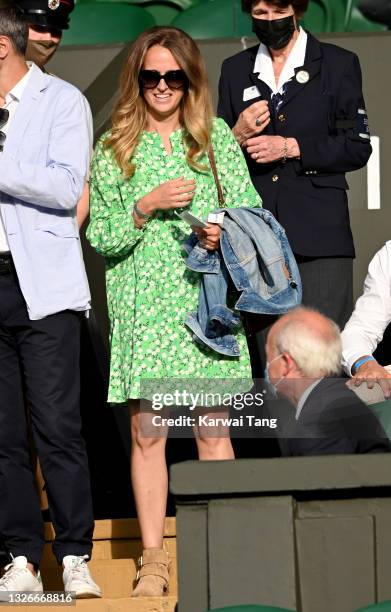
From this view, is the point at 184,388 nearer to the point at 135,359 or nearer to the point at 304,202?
the point at 135,359

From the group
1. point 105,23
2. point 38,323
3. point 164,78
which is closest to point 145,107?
point 164,78

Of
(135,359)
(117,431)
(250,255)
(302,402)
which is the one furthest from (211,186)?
(117,431)

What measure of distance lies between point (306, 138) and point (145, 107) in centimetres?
70

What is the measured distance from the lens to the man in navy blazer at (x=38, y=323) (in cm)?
477

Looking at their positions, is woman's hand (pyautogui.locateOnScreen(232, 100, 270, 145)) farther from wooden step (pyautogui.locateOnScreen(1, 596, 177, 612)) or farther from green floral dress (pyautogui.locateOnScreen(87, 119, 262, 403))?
wooden step (pyautogui.locateOnScreen(1, 596, 177, 612))

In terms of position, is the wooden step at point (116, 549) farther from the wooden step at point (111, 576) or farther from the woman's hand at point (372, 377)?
the woman's hand at point (372, 377)

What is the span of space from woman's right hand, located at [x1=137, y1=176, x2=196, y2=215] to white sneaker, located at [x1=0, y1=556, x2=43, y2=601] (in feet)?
4.15

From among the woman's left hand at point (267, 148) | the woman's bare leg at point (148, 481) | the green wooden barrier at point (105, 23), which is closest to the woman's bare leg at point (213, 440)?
the woman's bare leg at point (148, 481)

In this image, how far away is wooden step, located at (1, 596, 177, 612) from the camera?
14.9ft

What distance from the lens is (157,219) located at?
16.7 ft

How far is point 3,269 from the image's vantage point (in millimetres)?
4836

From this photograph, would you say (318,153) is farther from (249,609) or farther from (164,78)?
(249,609)

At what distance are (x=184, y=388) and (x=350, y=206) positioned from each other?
2.35 meters

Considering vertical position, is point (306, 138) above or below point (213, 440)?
above
